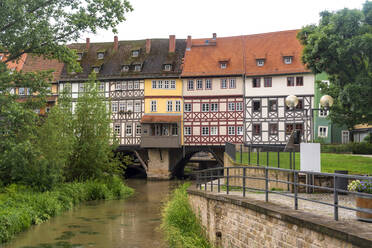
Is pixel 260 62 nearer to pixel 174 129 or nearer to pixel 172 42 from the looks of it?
pixel 172 42

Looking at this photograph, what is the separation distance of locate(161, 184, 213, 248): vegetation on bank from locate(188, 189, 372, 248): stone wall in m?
0.36

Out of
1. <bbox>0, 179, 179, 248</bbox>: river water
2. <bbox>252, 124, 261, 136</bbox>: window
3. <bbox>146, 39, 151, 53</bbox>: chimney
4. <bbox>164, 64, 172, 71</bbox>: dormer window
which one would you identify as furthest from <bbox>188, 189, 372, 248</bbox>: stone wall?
<bbox>146, 39, 151, 53</bbox>: chimney

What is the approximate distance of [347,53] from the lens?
19.3 meters

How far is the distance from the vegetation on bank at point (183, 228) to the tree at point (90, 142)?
39.9ft

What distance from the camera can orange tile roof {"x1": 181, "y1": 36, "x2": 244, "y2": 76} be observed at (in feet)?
132

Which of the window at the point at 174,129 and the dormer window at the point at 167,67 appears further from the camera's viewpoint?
the dormer window at the point at 167,67

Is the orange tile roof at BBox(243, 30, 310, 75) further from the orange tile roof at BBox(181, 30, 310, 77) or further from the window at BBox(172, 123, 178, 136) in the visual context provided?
the window at BBox(172, 123, 178, 136)

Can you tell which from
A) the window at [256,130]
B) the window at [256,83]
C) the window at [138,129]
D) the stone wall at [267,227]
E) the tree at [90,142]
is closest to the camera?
the stone wall at [267,227]

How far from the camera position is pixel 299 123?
37812 mm

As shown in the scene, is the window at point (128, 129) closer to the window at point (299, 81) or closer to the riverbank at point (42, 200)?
the riverbank at point (42, 200)

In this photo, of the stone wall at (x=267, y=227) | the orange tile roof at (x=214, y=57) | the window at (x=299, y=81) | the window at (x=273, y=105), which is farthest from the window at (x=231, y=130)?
the stone wall at (x=267, y=227)

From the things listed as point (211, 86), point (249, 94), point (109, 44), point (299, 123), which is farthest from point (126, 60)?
point (299, 123)

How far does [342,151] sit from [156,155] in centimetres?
1660

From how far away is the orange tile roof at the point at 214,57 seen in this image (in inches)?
1586
